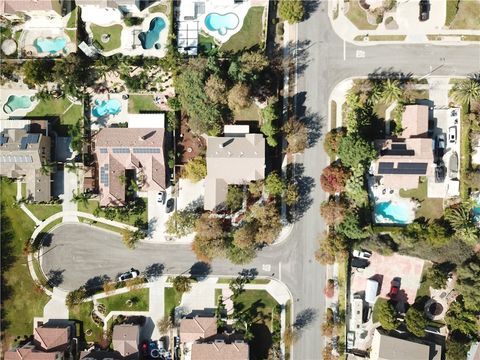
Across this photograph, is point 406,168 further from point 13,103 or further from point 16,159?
point 13,103

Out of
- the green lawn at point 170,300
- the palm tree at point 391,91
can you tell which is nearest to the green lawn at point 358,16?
the palm tree at point 391,91

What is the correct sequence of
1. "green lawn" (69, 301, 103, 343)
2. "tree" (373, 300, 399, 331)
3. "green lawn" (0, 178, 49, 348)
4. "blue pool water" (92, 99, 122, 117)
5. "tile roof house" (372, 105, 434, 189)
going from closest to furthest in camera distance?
"tile roof house" (372, 105, 434, 189) → "tree" (373, 300, 399, 331) → "blue pool water" (92, 99, 122, 117) → "green lawn" (69, 301, 103, 343) → "green lawn" (0, 178, 49, 348)

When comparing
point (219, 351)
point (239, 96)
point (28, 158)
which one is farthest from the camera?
point (28, 158)

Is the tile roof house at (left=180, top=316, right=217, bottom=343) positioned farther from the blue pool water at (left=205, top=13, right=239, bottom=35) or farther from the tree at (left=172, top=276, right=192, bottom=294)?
the blue pool water at (left=205, top=13, right=239, bottom=35)

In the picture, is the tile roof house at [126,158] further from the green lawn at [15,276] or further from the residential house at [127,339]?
the residential house at [127,339]

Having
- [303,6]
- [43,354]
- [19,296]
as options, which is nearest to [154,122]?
[303,6]

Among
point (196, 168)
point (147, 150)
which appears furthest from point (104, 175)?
point (196, 168)

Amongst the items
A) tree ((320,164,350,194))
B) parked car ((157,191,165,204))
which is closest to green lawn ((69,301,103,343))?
parked car ((157,191,165,204))
